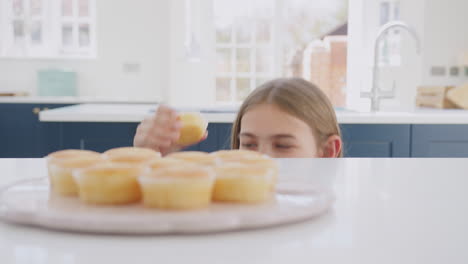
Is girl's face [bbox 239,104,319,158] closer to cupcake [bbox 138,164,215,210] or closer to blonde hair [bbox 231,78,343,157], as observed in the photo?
blonde hair [bbox 231,78,343,157]

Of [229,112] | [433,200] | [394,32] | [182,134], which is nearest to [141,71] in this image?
[394,32]

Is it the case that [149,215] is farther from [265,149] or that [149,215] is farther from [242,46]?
[242,46]

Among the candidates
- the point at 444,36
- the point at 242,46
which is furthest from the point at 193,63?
the point at 444,36

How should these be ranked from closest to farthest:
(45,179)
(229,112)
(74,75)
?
(45,179) < (229,112) < (74,75)

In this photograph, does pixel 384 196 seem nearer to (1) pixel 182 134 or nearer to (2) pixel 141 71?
(1) pixel 182 134

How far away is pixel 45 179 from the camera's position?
2.04ft

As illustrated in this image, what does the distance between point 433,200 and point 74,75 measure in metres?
4.99

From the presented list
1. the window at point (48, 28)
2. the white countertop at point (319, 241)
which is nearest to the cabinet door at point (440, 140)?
the white countertop at point (319, 241)

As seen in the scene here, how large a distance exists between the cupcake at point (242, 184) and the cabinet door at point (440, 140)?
2.21 m

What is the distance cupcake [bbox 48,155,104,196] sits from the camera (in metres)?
0.52

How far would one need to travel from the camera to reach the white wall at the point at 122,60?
17.3 feet

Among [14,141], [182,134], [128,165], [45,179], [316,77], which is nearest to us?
[128,165]

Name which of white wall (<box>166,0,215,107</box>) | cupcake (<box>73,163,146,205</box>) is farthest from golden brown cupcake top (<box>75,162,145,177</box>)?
white wall (<box>166,0,215,107</box>)

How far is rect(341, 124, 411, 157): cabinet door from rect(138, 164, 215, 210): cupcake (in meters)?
2.11
